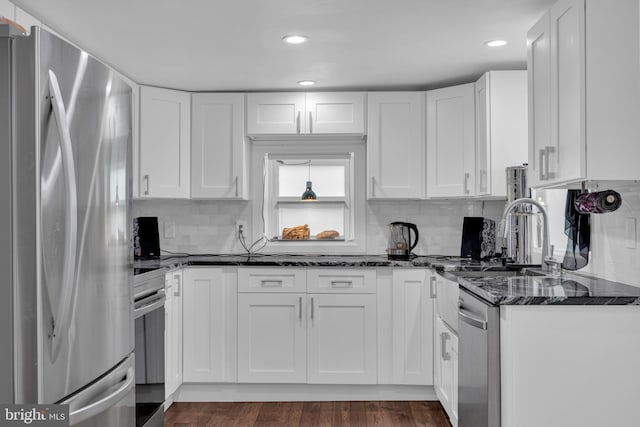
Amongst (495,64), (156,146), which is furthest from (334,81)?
(156,146)

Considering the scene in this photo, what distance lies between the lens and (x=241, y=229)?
173 inches

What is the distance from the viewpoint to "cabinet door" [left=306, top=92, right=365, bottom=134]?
13.4 ft

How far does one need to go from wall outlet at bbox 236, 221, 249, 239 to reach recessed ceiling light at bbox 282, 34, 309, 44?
1717 millimetres

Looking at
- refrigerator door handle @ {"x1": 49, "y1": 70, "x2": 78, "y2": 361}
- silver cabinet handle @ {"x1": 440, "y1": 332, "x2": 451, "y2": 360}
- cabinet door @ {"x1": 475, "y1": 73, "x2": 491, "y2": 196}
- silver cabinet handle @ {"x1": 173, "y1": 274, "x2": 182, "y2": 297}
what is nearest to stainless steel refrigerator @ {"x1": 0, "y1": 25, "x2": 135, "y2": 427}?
refrigerator door handle @ {"x1": 49, "y1": 70, "x2": 78, "y2": 361}

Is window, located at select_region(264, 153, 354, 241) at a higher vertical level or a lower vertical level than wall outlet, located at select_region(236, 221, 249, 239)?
higher

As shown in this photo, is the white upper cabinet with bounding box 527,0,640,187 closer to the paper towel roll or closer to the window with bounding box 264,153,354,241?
the paper towel roll

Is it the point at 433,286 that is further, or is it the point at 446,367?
the point at 433,286

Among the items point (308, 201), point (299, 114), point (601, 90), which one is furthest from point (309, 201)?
point (601, 90)

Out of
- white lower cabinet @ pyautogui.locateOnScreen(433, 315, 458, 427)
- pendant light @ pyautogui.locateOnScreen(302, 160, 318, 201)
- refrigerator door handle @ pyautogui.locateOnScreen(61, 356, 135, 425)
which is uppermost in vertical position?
pendant light @ pyautogui.locateOnScreen(302, 160, 318, 201)

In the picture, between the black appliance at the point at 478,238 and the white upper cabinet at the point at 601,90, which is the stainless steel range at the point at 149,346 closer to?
the white upper cabinet at the point at 601,90

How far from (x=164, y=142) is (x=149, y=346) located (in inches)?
66.7

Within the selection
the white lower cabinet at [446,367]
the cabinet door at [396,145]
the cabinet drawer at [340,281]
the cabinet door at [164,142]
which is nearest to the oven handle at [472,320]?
the white lower cabinet at [446,367]

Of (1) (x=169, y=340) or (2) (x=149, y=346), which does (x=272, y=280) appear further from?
(2) (x=149, y=346)

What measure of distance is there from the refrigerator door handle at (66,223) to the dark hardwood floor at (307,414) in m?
1.95
